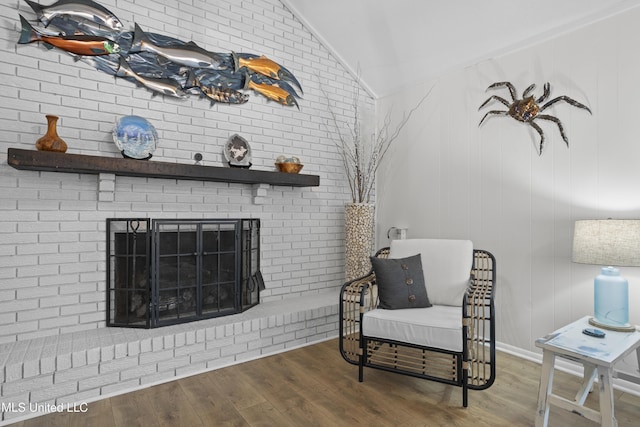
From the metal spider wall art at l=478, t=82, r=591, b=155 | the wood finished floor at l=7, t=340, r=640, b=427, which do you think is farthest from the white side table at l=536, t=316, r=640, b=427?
the metal spider wall art at l=478, t=82, r=591, b=155

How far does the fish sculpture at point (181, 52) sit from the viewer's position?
9.14 feet

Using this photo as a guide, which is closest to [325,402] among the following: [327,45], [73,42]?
[73,42]

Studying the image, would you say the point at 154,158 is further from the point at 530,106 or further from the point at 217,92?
the point at 530,106

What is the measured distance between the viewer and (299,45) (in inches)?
148

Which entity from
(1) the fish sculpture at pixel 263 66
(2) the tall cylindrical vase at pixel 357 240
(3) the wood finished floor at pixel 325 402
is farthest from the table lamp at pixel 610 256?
(1) the fish sculpture at pixel 263 66

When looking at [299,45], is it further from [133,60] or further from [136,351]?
[136,351]

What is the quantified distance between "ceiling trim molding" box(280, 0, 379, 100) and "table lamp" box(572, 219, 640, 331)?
104 inches

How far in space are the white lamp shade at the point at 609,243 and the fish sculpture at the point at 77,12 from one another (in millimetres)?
3443

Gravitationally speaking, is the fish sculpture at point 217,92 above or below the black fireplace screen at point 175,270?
above

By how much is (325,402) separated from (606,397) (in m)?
1.42

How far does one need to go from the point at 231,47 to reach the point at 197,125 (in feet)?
2.63

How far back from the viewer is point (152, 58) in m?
2.87

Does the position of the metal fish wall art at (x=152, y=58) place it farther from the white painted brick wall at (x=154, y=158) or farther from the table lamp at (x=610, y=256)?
the table lamp at (x=610, y=256)

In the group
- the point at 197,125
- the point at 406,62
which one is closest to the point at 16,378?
the point at 197,125
